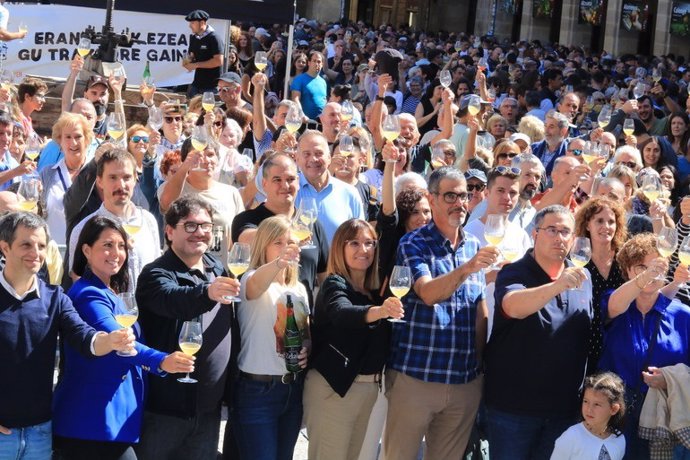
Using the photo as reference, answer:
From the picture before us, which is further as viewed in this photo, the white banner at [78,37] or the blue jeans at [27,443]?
the white banner at [78,37]

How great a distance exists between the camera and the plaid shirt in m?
6.16

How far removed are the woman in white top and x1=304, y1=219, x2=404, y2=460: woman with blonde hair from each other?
221 centimetres

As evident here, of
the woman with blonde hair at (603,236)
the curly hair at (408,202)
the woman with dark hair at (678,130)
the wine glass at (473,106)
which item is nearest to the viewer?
the woman with blonde hair at (603,236)

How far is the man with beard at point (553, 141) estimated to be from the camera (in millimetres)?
11031

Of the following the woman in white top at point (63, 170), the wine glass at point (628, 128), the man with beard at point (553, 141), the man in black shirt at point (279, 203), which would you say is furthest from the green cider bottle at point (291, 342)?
the wine glass at point (628, 128)

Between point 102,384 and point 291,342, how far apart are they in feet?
3.37

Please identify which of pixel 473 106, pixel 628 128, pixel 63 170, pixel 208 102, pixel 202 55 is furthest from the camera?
pixel 202 55

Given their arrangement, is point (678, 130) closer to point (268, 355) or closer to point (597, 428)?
point (597, 428)

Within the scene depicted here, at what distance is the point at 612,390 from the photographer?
600 centimetres

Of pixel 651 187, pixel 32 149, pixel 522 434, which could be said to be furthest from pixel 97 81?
pixel 522 434

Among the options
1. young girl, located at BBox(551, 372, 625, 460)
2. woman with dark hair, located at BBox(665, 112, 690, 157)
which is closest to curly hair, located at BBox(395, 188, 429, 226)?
young girl, located at BBox(551, 372, 625, 460)

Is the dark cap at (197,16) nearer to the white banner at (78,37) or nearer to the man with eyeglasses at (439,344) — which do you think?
the white banner at (78,37)

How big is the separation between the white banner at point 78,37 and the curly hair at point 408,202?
7.64 metres

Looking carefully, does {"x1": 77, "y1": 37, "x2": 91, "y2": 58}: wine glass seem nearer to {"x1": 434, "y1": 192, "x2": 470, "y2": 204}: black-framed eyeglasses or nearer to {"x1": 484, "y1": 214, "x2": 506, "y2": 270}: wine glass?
{"x1": 434, "y1": 192, "x2": 470, "y2": 204}: black-framed eyeglasses
